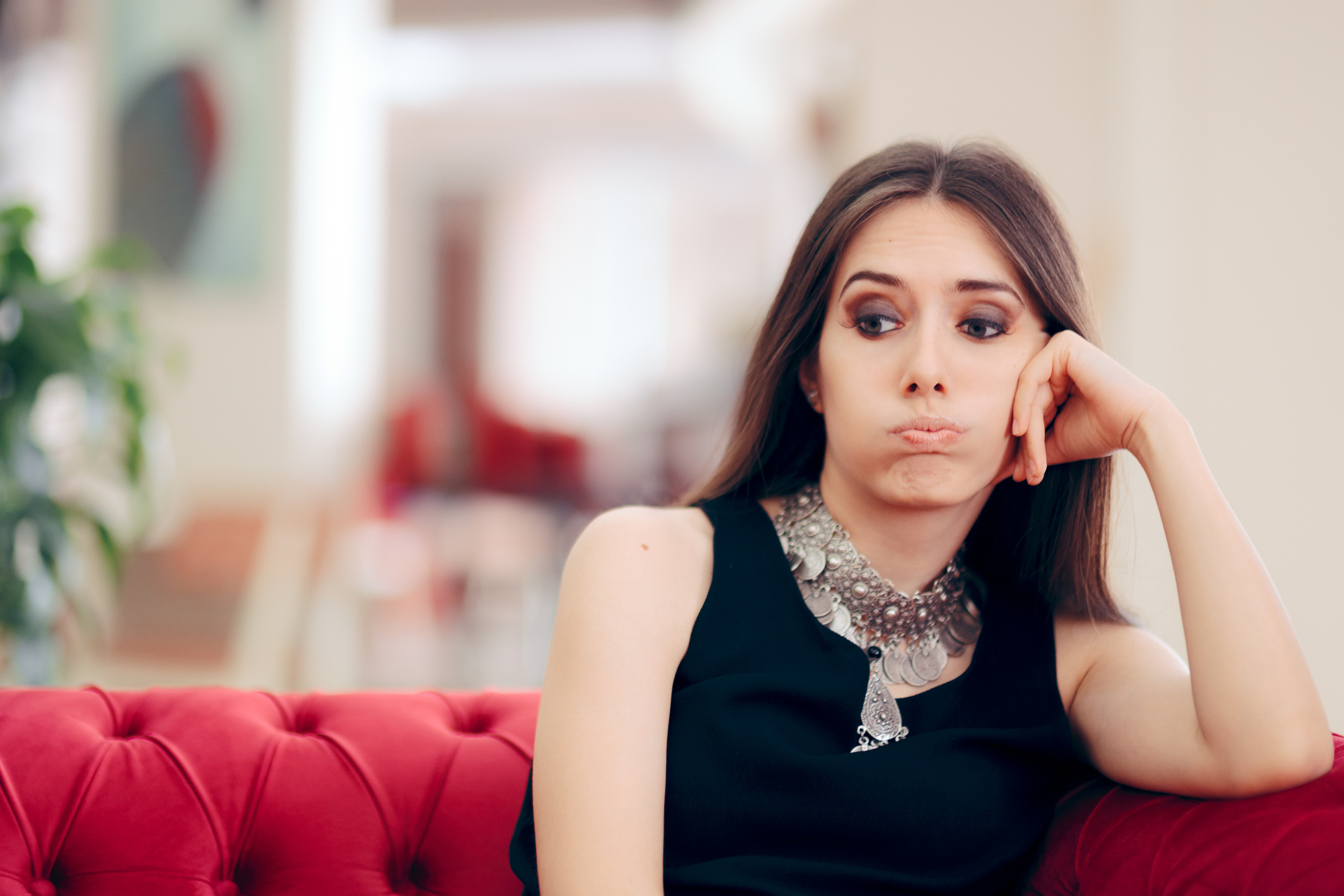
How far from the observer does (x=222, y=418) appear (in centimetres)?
402

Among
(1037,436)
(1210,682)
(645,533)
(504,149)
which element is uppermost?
(504,149)

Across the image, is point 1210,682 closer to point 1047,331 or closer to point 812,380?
point 1047,331

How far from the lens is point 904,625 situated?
3.69 ft

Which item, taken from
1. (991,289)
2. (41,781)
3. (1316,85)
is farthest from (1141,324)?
(41,781)

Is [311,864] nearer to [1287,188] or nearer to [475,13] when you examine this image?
[1287,188]

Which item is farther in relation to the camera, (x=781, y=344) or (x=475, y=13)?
(x=475, y=13)

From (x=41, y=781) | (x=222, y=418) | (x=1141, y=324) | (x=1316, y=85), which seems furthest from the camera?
(x=222, y=418)

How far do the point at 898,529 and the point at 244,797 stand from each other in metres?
0.76

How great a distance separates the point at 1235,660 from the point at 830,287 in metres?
0.53

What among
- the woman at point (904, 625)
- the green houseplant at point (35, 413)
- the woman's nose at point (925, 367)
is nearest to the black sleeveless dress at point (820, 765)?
the woman at point (904, 625)

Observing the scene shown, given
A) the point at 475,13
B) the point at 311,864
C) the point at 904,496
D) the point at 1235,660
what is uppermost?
the point at 475,13

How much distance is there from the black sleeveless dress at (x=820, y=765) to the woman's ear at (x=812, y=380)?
0.16 m

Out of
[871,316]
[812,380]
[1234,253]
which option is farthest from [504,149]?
[871,316]

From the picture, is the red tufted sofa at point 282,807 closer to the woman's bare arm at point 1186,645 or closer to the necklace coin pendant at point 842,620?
the woman's bare arm at point 1186,645
